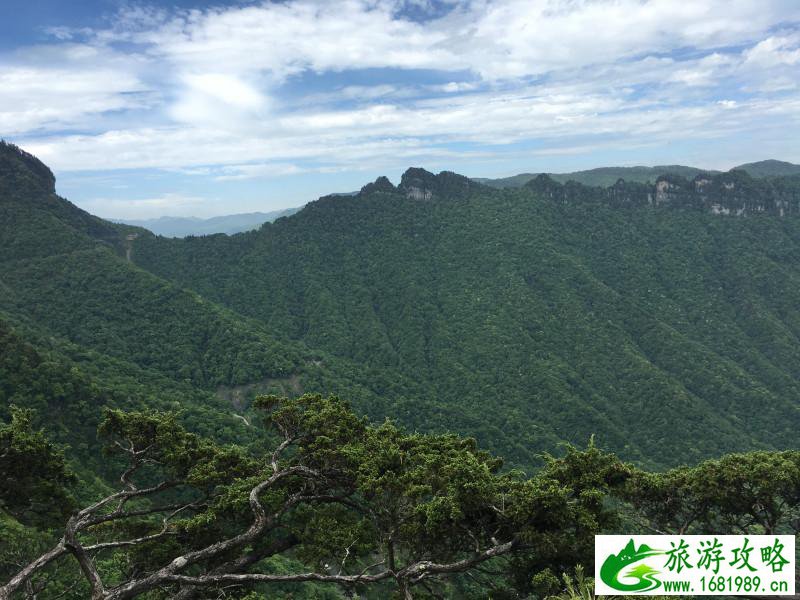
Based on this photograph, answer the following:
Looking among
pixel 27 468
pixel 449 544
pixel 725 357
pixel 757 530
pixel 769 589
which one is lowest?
pixel 725 357

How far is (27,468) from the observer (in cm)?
1770

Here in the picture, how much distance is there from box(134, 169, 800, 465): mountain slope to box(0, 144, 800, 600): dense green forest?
2.62ft

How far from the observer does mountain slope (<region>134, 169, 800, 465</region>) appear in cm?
10081

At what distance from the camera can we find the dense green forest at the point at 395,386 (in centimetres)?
1741

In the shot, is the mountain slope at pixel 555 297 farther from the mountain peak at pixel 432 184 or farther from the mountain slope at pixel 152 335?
the mountain slope at pixel 152 335

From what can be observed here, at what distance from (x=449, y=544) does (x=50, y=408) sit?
155ft

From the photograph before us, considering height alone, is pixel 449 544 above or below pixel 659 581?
below

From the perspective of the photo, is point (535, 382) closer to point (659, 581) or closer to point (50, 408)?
point (50, 408)

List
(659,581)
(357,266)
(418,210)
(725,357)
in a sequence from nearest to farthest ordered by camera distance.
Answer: (659,581)
(725,357)
(357,266)
(418,210)

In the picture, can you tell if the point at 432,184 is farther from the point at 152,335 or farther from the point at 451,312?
the point at 152,335

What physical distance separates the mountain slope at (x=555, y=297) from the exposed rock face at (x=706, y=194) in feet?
2.30

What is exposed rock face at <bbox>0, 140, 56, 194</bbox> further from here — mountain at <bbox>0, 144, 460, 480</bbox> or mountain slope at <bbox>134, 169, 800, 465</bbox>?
mountain slope at <bbox>134, 169, 800, 465</bbox>

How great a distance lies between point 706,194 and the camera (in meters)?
187

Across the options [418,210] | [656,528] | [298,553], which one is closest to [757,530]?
[656,528]
